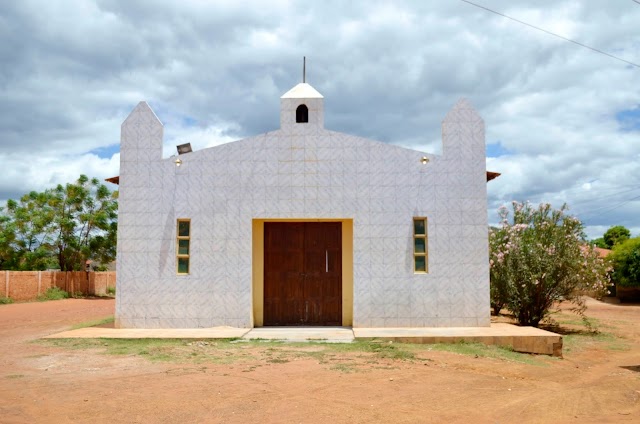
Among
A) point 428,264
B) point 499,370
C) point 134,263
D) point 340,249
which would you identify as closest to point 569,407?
point 499,370

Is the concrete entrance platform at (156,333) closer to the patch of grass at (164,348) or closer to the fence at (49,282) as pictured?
the patch of grass at (164,348)

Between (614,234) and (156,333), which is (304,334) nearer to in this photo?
(156,333)

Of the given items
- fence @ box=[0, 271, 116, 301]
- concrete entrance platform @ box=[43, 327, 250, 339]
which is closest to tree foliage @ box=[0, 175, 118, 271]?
fence @ box=[0, 271, 116, 301]

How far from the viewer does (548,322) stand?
18.5 meters

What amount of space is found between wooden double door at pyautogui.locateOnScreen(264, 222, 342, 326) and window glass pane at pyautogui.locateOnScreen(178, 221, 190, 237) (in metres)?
1.83

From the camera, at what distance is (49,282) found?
30.1 m

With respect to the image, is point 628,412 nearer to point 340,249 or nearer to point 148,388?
point 148,388

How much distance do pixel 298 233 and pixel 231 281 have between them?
1.97 metres

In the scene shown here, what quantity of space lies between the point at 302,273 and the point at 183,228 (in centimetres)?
299

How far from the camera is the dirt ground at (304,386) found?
6.56m

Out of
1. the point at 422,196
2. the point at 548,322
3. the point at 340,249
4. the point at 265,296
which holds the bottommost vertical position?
the point at 548,322

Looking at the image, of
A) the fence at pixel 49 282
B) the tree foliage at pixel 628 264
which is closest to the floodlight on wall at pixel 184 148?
the fence at pixel 49 282

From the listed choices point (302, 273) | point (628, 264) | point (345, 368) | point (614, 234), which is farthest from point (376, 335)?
point (614, 234)

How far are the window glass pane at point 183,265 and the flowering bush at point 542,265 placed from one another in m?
8.10
